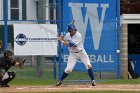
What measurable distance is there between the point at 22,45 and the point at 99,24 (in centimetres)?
278

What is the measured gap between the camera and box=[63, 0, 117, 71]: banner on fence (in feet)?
57.3

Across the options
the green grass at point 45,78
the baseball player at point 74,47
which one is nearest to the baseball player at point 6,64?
the baseball player at point 74,47

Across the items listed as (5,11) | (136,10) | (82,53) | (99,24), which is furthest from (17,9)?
(136,10)

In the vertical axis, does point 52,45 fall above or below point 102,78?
above

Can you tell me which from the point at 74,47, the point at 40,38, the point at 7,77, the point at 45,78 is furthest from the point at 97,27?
the point at 7,77

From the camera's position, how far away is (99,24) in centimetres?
1758

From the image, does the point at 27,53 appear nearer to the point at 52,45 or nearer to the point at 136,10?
the point at 52,45

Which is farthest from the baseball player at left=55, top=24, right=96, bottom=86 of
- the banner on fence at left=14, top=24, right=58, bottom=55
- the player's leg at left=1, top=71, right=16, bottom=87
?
the banner on fence at left=14, top=24, right=58, bottom=55

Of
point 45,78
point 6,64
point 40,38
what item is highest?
point 40,38

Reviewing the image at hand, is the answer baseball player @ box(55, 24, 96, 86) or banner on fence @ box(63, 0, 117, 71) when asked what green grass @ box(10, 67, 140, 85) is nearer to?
banner on fence @ box(63, 0, 117, 71)

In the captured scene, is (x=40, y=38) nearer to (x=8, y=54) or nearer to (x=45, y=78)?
(x=45, y=78)

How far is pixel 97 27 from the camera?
57.7 ft

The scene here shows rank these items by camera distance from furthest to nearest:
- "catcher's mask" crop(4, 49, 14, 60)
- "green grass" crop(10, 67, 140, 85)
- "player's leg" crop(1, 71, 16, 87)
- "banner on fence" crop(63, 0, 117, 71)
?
"banner on fence" crop(63, 0, 117, 71), "green grass" crop(10, 67, 140, 85), "player's leg" crop(1, 71, 16, 87), "catcher's mask" crop(4, 49, 14, 60)

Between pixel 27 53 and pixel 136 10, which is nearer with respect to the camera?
pixel 27 53
